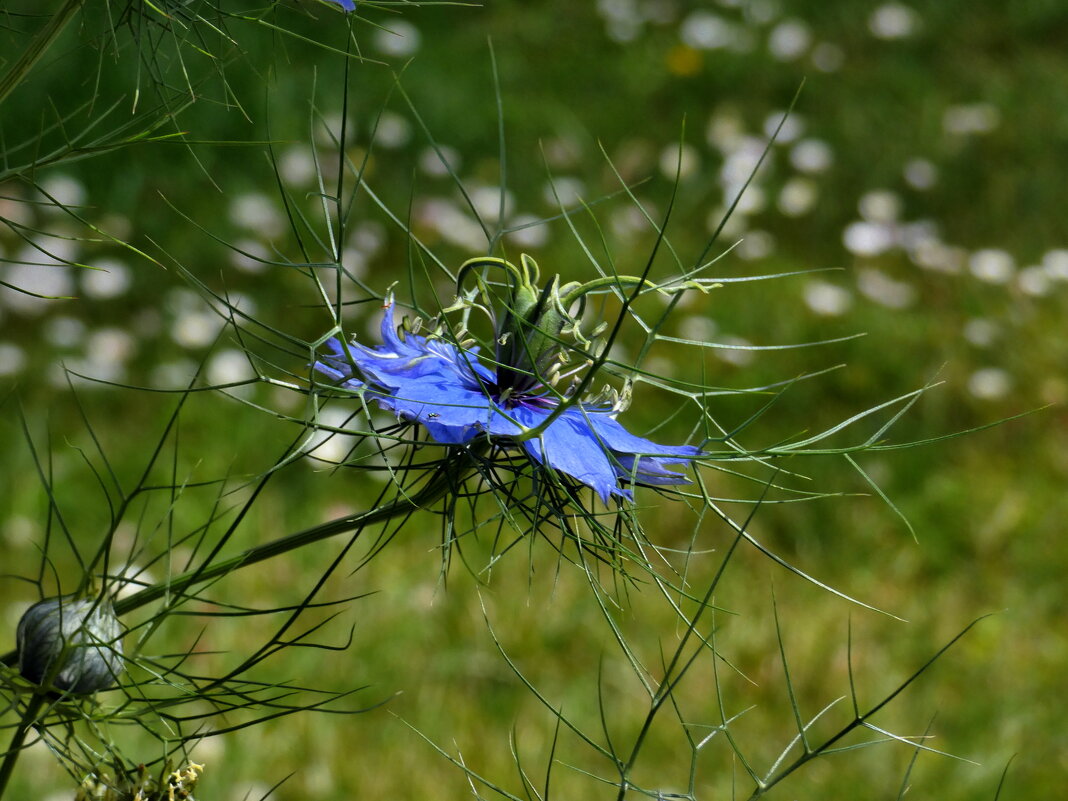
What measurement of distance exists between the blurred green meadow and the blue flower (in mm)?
161

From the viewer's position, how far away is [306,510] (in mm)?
1811

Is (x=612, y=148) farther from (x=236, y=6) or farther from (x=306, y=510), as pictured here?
(x=306, y=510)

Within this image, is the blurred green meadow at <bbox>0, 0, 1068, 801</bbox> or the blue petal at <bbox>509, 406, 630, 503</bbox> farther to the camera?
the blurred green meadow at <bbox>0, 0, 1068, 801</bbox>

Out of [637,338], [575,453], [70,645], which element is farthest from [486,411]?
[637,338]

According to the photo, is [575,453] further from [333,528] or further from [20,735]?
[20,735]

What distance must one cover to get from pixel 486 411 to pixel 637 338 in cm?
164

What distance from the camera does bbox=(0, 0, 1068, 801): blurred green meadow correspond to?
1.51 m

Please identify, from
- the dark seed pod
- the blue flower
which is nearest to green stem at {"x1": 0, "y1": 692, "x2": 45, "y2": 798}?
the dark seed pod

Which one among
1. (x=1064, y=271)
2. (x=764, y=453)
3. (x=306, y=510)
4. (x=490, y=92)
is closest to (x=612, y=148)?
(x=490, y=92)

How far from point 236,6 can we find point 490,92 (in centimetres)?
54

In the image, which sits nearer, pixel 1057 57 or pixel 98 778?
pixel 98 778

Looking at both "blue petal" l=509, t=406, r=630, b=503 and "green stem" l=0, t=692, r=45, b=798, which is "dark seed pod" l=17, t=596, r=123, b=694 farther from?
"blue petal" l=509, t=406, r=630, b=503

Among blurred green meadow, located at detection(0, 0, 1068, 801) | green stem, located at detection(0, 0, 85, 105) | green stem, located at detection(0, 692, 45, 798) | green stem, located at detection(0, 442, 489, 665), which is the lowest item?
green stem, located at detection(0, 692, 45, 798)

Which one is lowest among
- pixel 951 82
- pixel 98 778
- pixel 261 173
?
pixel 98 778
